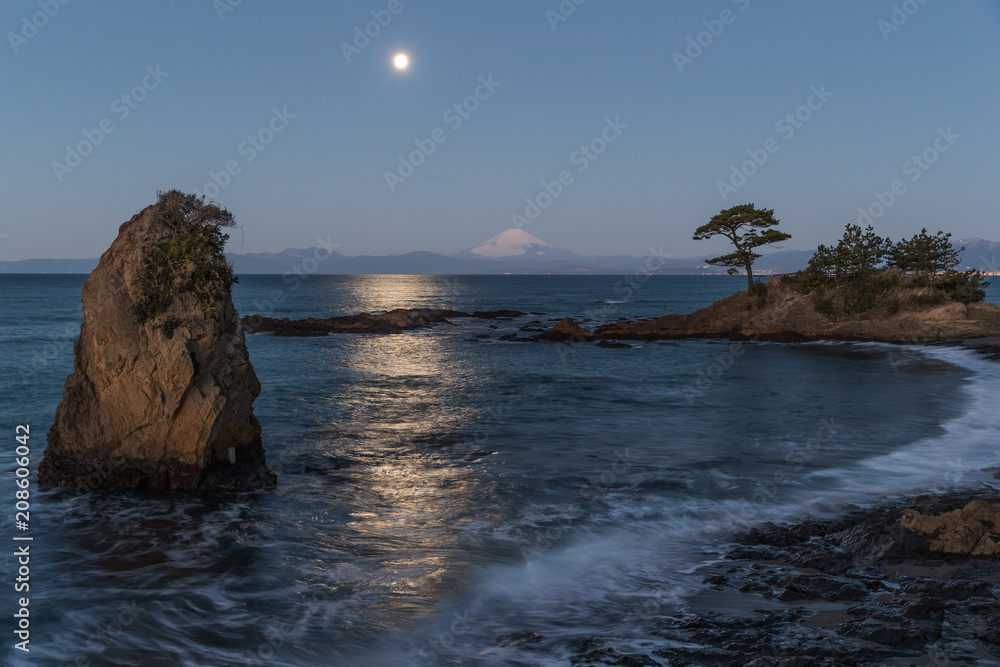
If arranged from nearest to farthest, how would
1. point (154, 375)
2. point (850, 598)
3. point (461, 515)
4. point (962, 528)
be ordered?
point (850, 598), point (962, 528), point (461, 515), point (154, 375)

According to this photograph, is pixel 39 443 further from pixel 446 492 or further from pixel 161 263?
pixel 446 492

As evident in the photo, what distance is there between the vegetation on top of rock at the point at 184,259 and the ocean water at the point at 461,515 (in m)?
4.10

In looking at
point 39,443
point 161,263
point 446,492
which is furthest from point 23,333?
point 446,492

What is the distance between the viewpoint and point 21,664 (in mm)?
7766

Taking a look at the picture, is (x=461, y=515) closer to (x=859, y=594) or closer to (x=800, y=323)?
(x=859, y=594)

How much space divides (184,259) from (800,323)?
47.1m

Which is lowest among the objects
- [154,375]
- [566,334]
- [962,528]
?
[962,528]

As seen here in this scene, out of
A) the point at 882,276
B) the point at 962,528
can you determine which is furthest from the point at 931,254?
the point at 962,528

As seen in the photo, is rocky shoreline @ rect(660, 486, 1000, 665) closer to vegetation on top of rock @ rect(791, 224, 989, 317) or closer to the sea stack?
the sea stack

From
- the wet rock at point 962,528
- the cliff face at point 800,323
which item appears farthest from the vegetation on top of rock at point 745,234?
the wet rock at point 962,528

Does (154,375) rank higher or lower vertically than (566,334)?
higher

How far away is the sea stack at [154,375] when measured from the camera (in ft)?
43.6

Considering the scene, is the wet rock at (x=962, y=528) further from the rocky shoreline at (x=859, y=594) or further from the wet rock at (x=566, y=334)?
the wet rock at (x=566, y=334)

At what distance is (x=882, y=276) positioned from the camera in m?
49.3
